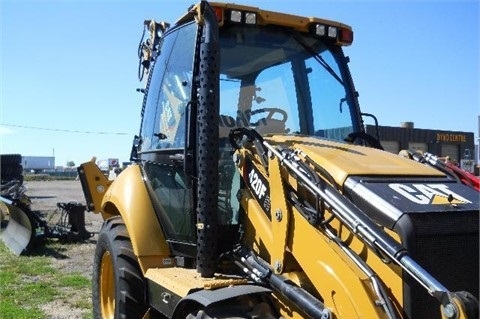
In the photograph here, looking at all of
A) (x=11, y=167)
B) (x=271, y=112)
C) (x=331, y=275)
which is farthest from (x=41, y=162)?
(x=331, y=275)

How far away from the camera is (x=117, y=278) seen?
15.0ft

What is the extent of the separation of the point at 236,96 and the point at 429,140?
101 feet

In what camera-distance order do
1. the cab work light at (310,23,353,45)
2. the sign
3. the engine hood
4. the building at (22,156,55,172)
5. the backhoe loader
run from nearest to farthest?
the backhoe loader → the engine hood → the cab work light at (310,23,353,45) → the sign → the building at (22,156,55,172)

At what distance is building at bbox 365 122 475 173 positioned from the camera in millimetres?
29734

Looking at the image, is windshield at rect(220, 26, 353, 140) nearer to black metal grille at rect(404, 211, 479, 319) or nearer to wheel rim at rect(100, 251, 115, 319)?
black metal grille at rect(404, 211, 479, 319)

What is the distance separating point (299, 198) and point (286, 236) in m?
0.25

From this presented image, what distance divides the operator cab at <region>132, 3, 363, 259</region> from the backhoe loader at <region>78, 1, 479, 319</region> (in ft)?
0.04

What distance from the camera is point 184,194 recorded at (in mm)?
4359

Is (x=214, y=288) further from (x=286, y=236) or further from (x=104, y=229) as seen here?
(x=104, y=229)

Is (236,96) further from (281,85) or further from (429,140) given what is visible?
(429,140)

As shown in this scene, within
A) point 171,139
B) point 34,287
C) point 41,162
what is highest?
point 171,139

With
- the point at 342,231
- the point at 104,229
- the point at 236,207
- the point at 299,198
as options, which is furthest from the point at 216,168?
the point at 104,229

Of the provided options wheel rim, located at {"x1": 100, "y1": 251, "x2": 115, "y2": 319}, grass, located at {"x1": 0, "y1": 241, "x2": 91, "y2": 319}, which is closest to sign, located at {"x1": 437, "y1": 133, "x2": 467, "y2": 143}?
grass, located at {"x1": 0, "y1": 241, "x2": 91, "y2": 319}

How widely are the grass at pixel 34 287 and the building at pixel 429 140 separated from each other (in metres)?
21.4
